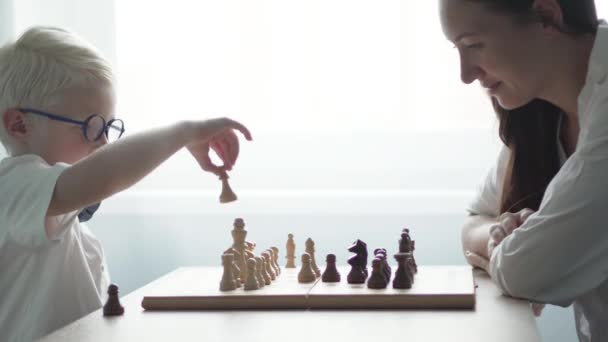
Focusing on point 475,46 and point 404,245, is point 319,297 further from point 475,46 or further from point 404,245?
point 475,46

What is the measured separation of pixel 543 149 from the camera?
1.74 m

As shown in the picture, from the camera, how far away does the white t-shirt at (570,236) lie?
1329 millimetres

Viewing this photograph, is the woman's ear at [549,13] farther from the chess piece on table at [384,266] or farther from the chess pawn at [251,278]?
the chess pawn at [251,278]

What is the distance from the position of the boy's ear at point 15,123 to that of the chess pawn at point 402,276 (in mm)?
799

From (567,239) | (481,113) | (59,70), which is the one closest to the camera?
(567,239)

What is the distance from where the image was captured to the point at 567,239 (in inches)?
52.7

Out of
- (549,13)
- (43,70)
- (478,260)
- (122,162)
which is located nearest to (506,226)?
(478,260)

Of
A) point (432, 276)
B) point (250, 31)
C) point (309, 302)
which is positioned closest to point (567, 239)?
point (432, 276)

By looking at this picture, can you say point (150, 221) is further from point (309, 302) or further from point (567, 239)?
point (567, 239)

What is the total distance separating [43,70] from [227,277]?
59 centimetres

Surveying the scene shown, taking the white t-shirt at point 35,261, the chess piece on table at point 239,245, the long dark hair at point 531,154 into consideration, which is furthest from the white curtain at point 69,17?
the long dark hair at point 531,154

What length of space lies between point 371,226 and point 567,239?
1449mm

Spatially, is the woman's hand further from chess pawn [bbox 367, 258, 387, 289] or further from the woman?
chess pawn [bbox 367, 258, 387, 289]

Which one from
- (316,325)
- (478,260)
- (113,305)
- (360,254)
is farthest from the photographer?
(478,260)
